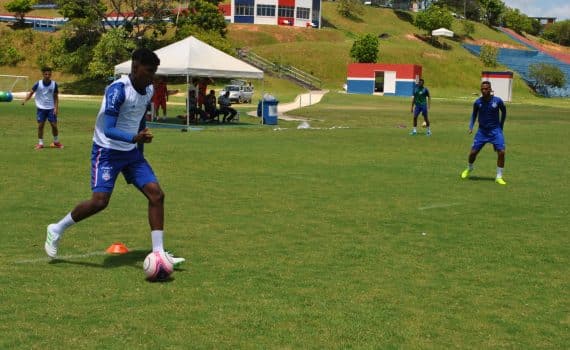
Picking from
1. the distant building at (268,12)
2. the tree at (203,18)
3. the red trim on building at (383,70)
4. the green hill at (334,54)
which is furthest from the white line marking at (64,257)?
the distant building at (268,12)

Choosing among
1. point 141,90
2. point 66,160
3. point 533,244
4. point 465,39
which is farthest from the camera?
point 465,39

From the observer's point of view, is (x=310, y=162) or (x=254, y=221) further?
(x=310, y=162)

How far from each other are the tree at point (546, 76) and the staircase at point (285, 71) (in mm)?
33476

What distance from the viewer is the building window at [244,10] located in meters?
113

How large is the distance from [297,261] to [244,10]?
109397 mm

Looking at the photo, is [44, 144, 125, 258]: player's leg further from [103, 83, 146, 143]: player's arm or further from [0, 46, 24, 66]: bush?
[0, 46, 24, 66]: bush

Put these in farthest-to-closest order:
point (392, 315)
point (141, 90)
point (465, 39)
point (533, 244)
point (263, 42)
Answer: point (465, 39)
point (263, 42)
point (533, 244)
point (141, 90)
point (392, 315)

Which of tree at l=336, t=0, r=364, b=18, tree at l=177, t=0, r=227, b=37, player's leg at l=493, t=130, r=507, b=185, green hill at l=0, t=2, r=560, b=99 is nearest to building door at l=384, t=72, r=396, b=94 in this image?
green hill at l=0, t=2, r=560, b=99

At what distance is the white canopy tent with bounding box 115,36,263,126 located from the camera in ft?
91.1

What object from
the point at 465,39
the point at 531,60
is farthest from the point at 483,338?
the point at 465,39

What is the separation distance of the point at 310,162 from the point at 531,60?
112m

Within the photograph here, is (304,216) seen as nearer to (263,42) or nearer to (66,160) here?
(66,160)

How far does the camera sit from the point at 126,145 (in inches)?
286

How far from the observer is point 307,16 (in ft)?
386
